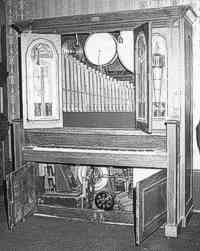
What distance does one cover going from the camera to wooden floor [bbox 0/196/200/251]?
3.53 m

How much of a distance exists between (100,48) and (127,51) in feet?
0.90

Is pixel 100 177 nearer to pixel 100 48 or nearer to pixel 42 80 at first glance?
pixel 42 80

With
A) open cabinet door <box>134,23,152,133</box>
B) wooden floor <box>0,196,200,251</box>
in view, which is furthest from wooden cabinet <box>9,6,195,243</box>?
wooden floor <box>0,196,200,251</box>

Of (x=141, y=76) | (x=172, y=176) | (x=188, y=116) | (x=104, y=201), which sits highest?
(x=141, y=76)

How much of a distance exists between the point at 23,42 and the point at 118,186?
1.66m

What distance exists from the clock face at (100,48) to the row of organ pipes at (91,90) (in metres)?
0.10

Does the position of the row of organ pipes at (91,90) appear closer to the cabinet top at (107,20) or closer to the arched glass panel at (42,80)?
the arched glass panel at (42,80)

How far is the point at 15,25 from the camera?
4160 millimetres

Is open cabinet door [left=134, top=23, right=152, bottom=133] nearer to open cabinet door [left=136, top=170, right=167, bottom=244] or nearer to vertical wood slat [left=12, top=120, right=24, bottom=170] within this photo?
open cabinet door [left=136, top=170, right=167, bottom=244]

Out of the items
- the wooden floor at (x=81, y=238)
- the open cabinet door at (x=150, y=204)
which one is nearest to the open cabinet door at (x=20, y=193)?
the wooden floor at (x=81, y=238)

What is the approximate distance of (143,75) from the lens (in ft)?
12.0

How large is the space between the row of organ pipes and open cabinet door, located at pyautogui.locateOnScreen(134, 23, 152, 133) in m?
0.33

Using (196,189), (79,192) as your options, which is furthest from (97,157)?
(196,189)

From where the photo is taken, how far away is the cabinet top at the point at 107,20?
3675 millimetres
